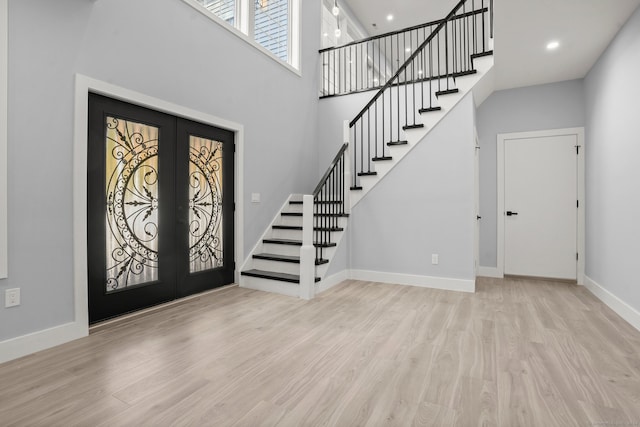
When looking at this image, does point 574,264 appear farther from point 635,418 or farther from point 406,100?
point 635,418

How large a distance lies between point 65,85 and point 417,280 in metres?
4.12

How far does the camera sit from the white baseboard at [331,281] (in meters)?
3.98

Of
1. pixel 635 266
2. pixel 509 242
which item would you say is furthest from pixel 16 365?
pixel 509 242

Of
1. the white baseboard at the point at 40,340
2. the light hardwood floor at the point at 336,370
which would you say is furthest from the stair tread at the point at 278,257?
the white baseboard at the point at 40,340

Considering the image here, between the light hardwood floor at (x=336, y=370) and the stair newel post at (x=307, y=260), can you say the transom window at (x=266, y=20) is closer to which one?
the stair newel post at (x=307, y=260)

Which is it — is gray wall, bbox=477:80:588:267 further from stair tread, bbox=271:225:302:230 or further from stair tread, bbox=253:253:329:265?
stair tread, bbox=271:225:302:230

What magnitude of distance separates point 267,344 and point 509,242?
14.0 feet

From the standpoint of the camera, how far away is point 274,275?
3969 mm

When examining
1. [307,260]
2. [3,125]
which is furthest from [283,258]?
[3,125]

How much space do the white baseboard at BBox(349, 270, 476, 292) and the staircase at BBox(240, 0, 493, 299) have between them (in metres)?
0.67

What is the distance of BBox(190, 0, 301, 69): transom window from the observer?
13.7 ft

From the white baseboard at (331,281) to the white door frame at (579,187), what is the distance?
2.43 meters

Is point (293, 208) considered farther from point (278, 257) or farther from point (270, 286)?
point (270, 286)

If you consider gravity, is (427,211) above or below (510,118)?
below
